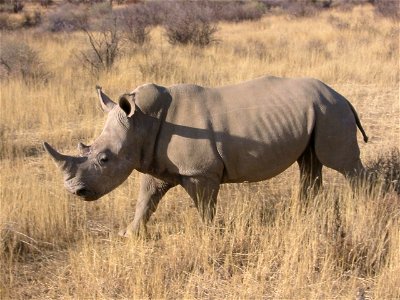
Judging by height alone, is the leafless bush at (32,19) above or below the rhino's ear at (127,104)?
below

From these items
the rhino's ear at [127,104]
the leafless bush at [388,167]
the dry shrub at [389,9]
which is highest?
the dry shrub at [389,9]

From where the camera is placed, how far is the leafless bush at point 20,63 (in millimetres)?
11391

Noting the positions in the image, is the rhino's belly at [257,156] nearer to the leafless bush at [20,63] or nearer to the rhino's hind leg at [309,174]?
the rhino's hind leg at [309,174]

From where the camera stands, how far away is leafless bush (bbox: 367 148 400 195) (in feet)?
16.6

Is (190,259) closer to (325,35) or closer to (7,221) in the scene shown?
(7,221)

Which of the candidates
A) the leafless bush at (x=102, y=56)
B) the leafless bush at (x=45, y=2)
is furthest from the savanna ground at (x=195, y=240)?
the leafless bush at (x=45, y=2)

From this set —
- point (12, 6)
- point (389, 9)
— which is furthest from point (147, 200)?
point (12, 6)

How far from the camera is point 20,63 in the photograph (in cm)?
1168

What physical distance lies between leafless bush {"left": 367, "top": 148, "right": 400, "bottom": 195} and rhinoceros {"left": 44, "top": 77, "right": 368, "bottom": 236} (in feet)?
2.21

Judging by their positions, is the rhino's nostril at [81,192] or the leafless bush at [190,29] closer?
the rhino's nostril at [81,192]

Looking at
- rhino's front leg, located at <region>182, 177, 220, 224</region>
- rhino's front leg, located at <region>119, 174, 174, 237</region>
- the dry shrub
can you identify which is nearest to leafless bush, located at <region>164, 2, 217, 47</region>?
the dry shrub

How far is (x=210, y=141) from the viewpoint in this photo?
13.2 feet

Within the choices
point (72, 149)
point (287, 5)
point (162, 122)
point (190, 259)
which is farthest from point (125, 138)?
point (287, 5)

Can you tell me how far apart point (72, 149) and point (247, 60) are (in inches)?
256
